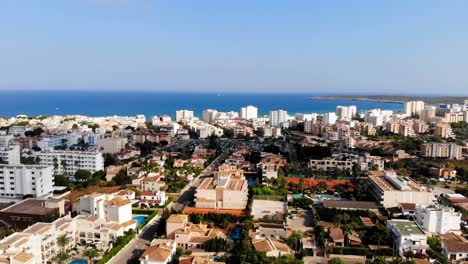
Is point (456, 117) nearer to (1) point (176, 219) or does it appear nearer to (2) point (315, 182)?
(2) point (315, 182)

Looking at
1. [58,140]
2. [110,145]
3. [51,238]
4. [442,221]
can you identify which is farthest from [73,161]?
[442,221]

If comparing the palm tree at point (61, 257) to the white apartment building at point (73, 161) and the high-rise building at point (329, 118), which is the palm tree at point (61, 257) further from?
the high-rise building at point (329, 118)

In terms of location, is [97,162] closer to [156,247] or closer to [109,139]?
[109,139]

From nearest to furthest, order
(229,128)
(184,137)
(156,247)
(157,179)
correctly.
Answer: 1. (156,247)
2. (157,179)
3. (184,137)
4. (229,128)

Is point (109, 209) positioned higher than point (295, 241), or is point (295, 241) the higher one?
point (109, 209)

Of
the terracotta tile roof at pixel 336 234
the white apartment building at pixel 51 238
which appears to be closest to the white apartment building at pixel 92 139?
the white apartment building at pixel 51 238

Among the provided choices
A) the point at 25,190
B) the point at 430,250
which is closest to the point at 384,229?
the point at 430,250

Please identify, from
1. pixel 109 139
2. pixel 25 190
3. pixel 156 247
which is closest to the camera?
pixel 156 247
